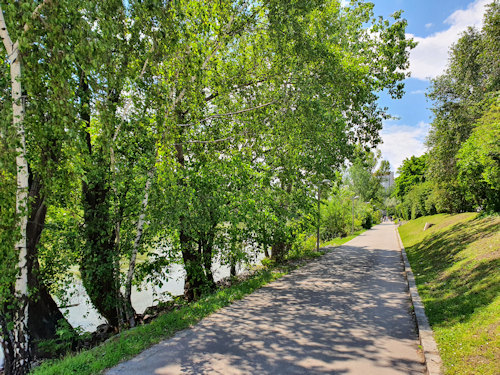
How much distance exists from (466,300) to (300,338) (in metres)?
3.62

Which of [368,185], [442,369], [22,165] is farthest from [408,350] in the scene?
[368,185]

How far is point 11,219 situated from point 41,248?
154 centimetres

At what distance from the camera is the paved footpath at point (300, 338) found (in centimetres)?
413

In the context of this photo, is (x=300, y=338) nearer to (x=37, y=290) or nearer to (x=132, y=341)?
(x=132, y=341)

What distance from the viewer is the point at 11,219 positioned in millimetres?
4293

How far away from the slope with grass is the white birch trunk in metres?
6.10

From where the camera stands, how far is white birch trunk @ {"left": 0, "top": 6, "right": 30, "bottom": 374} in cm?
434

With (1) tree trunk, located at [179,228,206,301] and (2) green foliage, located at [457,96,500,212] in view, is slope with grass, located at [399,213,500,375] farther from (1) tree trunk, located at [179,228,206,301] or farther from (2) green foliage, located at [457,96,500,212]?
(1) tree trunk, located at [179,228,206,301]

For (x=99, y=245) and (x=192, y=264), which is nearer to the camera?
(x=99, y=245)

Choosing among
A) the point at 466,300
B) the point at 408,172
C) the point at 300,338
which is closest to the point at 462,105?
the point at 466,300

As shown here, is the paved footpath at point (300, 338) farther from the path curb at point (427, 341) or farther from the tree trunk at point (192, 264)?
the tree trunk at point (192, 264)

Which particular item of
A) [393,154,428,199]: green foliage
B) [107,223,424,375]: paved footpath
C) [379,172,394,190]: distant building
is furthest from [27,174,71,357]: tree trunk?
[379,172,394,190]: distant building

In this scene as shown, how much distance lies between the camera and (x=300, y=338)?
5035mm

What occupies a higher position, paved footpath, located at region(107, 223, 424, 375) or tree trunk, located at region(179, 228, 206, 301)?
tree trunk, located at region(179, 228, 206, 301)
